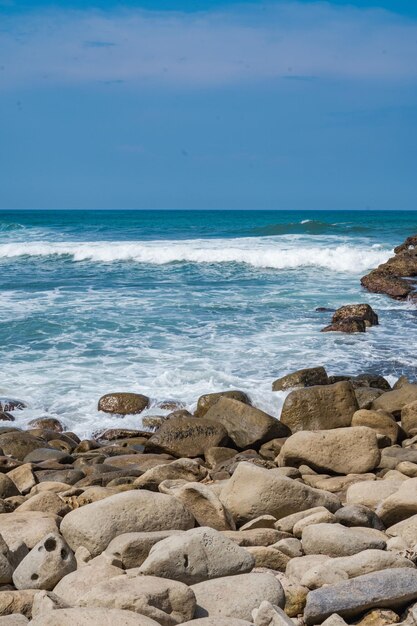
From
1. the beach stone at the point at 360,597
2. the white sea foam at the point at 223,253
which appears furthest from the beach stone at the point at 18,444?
the white sea foam at the point at 223,253

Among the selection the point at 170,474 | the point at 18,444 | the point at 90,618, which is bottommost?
the point at 18,444

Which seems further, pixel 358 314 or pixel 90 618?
pixel 358 314

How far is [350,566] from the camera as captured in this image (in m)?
4.24

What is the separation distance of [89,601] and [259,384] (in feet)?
23.7

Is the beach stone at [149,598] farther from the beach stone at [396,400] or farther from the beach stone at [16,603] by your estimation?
the beach stone at [396,400]

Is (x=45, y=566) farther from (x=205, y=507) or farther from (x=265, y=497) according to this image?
(x=265, y=497)

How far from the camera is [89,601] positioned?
3.70 meters

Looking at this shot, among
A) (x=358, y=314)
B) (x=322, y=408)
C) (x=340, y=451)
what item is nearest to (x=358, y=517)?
(x=340, y=451)

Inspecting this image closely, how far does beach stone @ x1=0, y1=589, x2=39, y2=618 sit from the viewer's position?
3.84m

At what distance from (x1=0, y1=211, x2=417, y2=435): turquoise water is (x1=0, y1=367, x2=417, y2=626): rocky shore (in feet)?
5.30

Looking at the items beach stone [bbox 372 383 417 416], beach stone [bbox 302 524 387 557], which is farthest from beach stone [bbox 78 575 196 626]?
beach stone [bbox 372 383 417 416]

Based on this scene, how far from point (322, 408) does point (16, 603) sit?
5.63 metres

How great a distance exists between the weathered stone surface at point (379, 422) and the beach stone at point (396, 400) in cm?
64

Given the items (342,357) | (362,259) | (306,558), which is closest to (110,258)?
(362,259)
